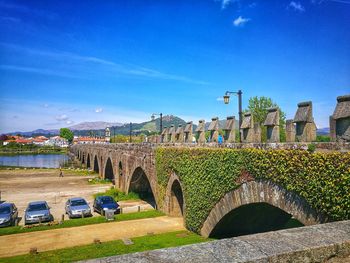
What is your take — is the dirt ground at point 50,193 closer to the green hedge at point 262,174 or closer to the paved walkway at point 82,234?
the paved walkway at point 82,234

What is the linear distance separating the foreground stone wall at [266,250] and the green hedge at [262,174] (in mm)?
4495

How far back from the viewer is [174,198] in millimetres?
20250

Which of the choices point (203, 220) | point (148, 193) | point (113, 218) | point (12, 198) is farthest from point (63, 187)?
point (203, 220)

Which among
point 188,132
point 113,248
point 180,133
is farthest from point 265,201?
point 180,133

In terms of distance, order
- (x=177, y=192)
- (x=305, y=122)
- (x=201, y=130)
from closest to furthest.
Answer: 1. (x=305, y=122)
2. (x=201, y=130)
3. (x=177, y=192)

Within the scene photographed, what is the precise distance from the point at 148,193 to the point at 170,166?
13678mm

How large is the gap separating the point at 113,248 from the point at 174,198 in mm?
6180

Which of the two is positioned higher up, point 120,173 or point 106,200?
point 120,173

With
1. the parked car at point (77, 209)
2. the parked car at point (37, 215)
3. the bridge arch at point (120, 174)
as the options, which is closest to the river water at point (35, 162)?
the bridge arch at point (120, 174)

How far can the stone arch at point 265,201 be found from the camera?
845cm

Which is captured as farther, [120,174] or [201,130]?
[120,174]

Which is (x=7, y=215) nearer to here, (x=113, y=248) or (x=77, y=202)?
(x=77, y=202)

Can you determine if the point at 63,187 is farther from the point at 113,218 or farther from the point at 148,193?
the point at 113,218

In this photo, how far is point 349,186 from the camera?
→ 7211 millimetres
